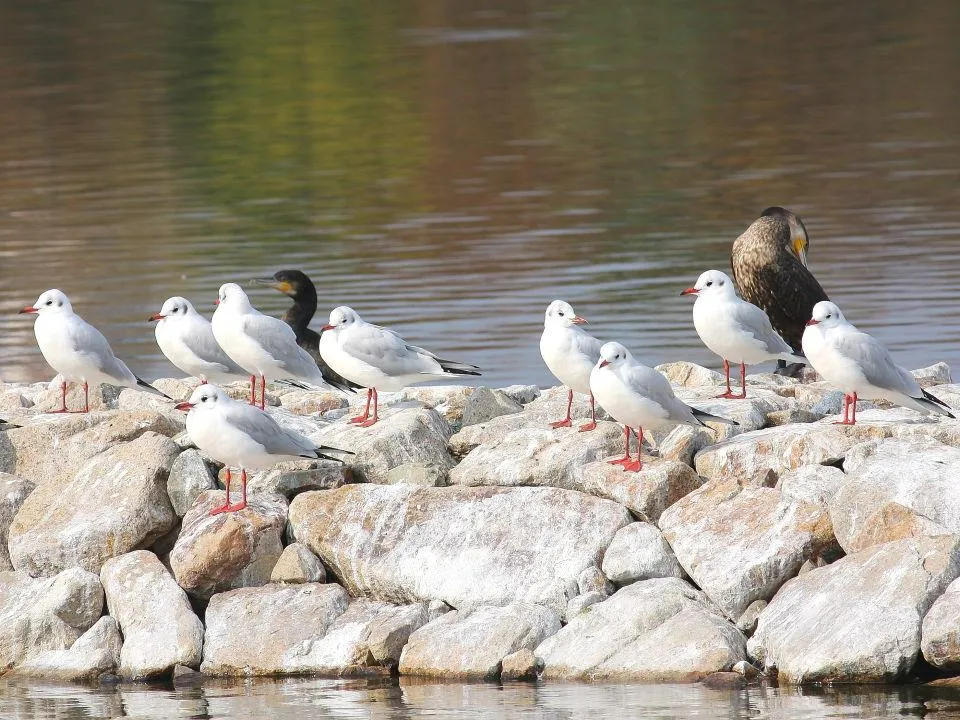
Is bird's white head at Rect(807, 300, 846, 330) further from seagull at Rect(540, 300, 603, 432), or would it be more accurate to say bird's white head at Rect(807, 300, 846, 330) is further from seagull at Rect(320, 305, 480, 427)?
seagull at Rect(320, 305, 480, 427)

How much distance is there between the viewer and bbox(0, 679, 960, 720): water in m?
7.52

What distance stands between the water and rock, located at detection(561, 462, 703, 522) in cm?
124

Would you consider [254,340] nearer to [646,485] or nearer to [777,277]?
[646,485]

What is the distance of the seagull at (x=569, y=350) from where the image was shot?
9.77 m

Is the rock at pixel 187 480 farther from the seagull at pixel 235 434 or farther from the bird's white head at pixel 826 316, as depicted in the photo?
the bird's white head at pixel 826 316

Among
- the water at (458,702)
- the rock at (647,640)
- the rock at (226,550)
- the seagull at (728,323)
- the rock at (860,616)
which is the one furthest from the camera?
the seagull at (728,323)

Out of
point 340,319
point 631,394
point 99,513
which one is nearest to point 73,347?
point 99,513

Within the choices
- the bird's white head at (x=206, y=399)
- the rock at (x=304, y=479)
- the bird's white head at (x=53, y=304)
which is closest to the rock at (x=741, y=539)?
the rock at (x=304, y=479)

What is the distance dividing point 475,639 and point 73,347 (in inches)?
139

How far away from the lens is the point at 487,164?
28.9 m

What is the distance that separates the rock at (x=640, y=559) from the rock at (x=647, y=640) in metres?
0.14

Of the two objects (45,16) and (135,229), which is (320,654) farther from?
(45,16)

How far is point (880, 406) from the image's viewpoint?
414 inches

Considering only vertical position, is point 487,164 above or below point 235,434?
above
